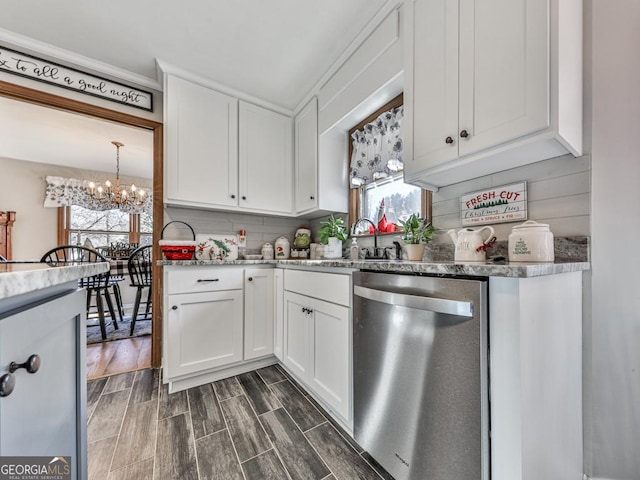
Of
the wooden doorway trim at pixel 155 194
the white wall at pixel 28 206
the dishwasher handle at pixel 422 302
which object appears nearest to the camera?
the dishwasher handle at pixel 422 302

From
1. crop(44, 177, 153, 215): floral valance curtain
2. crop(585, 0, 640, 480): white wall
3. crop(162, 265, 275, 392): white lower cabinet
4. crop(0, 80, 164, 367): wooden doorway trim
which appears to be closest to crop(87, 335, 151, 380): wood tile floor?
crop(0, 80, 164, 367): wooden doorway trim

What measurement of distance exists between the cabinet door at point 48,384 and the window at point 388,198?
1677 mm

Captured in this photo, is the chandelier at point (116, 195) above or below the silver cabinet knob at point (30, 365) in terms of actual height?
above

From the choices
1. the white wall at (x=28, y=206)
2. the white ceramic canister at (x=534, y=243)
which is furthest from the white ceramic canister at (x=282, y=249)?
the white wall at (x=28, y=206)

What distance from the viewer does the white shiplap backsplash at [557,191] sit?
103 cm

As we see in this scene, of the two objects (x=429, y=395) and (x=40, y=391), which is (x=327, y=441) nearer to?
(x=429, y=395)

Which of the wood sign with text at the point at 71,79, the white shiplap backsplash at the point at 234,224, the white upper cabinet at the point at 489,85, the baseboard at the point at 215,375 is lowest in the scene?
the baseboard at the point at 215,375

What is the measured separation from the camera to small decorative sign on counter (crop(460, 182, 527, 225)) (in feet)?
3.92

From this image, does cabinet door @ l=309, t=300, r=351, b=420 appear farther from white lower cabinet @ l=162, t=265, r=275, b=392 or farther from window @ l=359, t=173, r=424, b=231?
window @ l=359, t=173, r=424, b=231

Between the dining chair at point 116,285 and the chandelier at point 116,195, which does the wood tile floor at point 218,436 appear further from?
the chandelier at point 116,195

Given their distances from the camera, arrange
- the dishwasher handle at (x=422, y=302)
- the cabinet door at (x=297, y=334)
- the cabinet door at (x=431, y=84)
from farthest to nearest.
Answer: the cabinet door at (x=297, y=334), the cabinet door at (x=431, y=84), the dishwasher handle at (x=422, y=302)

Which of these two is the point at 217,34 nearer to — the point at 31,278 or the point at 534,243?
the point at 31,278

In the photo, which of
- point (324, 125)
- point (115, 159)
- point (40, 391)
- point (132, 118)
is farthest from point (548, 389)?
point (115, 159)

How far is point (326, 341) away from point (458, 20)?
1.66m
